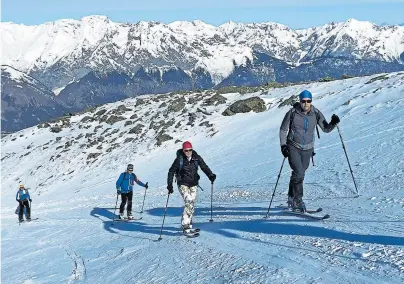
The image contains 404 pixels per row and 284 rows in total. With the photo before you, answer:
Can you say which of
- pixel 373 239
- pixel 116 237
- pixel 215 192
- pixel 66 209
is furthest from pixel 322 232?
pixel 66 209

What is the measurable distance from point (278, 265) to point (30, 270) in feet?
25.0

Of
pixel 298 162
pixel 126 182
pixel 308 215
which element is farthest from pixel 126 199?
pixel 298 162

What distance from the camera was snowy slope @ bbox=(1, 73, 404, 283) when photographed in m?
8.20

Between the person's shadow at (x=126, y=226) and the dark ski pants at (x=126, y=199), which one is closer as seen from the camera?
the person's shadow at (x=126, y=226)

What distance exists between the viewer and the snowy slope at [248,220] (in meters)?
8.20

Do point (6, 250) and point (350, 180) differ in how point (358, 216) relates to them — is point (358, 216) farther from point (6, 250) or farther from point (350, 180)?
point (6, 250)

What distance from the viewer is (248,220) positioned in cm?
1161

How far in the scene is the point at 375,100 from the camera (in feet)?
99.9

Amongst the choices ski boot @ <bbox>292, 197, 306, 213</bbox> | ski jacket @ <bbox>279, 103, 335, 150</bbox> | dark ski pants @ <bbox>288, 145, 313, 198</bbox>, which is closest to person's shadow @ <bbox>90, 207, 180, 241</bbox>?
ski boot @ <bbox>292, 197, 306, 213</bbox>

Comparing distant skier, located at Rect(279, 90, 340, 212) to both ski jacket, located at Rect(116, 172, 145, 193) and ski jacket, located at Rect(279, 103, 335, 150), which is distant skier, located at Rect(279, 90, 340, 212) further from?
ski jacket, located at Rect(116, 172, 145, 193)

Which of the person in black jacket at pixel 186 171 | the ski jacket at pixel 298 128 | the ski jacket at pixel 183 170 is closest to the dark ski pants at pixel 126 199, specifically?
the person in black jacket at pixel 186 171

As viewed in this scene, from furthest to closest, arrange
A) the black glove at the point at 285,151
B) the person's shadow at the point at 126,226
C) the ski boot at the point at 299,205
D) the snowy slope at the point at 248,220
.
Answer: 1. the person's shadow at the point at 126,226
2. the ski boot at the point at 299,205
3. the black glove at the point at 285,151
4. the snowy slope at the point at 248,220

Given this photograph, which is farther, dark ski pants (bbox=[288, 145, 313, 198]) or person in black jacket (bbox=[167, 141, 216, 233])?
person in black jacket (bbox=[167, 141, 216, 233])

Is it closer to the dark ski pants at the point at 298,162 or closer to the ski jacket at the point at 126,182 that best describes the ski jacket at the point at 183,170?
the dark ski pants at the point at 298,162
